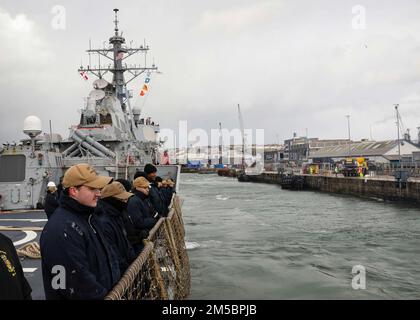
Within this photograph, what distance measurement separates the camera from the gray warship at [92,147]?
13.2m

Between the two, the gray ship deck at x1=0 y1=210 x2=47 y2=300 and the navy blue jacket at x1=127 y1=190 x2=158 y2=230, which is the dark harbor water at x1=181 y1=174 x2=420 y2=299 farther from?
the navy blue jacket at x1=127 y1=190 x2=158 y2=230

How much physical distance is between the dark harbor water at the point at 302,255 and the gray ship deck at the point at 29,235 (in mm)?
3572

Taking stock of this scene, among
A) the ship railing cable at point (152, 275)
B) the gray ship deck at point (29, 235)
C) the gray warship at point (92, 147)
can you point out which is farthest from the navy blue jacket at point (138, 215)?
the gray warship at point (92, 147)

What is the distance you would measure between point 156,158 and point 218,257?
560 inches

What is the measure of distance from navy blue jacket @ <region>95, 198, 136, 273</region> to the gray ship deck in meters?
1.83

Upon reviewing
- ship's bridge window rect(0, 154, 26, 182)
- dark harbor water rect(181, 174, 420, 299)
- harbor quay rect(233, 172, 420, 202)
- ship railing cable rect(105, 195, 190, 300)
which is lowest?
dark harbor water rect(181, 174, 420, 299)

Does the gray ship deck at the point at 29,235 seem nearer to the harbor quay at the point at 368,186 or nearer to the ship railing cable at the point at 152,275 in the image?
the ship railing cable at the point at 152,275

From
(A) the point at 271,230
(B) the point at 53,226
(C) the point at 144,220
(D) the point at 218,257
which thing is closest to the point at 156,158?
(A) the point at 271,230

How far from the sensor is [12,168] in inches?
525

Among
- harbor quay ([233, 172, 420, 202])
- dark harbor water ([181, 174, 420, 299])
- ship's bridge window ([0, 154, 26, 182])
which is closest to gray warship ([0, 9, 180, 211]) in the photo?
ship's bridge window ([0, 154, 26, 182])

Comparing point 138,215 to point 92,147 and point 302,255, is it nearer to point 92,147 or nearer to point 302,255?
point 302,255

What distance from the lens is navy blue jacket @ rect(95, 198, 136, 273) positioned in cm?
346

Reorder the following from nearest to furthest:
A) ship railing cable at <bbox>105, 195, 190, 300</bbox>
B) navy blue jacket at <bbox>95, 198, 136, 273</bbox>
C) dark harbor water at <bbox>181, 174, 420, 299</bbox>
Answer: ship railing cable at <bbox>105, 195, 190, 300</bbox> → navy blue jacket at <bbox>95, 198, 136, 273</bbox> → dark harbor water at <bbox>181, 174, 420, 299</bbox>
